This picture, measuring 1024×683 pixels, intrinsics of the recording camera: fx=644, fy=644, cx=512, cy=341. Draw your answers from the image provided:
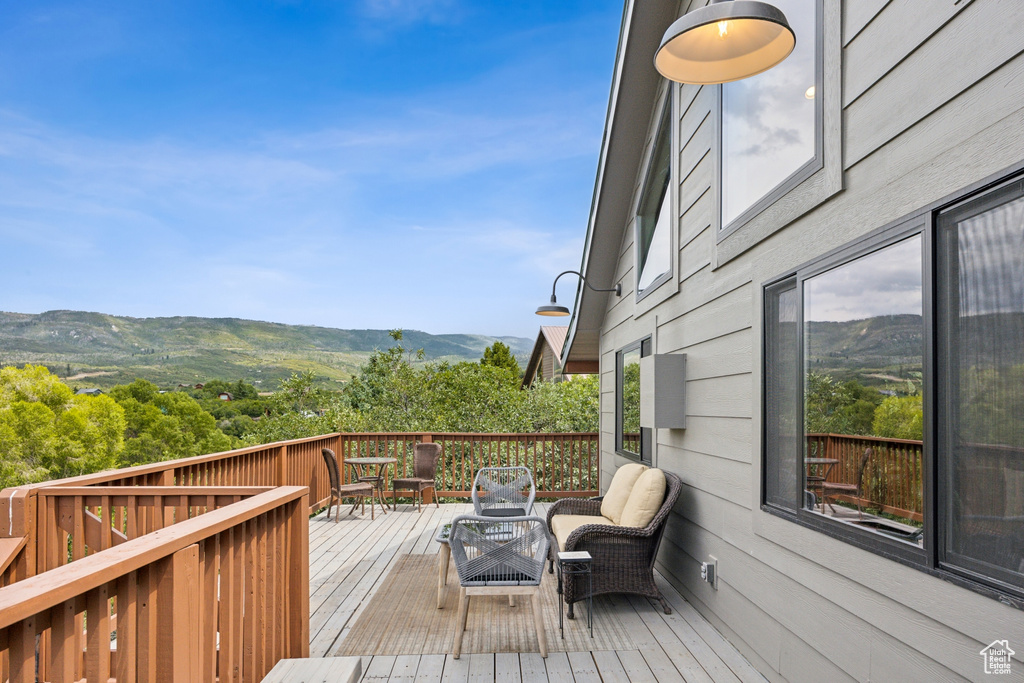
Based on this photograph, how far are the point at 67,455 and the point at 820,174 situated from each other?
3213 cm

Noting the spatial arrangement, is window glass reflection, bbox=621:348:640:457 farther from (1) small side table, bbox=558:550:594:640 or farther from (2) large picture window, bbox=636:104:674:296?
(1) small side table, bbox=558:550:594:640

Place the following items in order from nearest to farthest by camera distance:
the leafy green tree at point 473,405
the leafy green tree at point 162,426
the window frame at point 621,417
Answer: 1. the window frame at point 621,417
2. the leafy green tree at point 473,405
3. the leafy green tree at point 162,426

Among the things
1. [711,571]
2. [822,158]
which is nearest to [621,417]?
[711,571]

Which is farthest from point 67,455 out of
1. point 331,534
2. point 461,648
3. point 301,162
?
point 461,648

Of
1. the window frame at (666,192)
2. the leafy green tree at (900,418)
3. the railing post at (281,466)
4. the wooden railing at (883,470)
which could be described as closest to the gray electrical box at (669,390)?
the window frame at (666,192)

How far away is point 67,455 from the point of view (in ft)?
89.2

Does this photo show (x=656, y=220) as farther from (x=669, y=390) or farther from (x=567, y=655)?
(x=567, y=655)

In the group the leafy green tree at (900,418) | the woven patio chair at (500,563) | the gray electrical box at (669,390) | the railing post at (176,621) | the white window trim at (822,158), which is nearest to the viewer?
Answer: the railing post at (176,621)

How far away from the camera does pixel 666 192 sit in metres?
5.37

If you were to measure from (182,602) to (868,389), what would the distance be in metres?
2.37

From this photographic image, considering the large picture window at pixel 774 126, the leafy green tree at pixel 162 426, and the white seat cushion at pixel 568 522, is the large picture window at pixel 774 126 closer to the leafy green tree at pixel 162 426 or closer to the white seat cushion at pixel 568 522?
the white seat cushion at pixel 568 522

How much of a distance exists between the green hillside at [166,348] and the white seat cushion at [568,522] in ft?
86.8

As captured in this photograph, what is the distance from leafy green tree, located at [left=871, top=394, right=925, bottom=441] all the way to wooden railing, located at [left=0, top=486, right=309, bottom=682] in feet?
7.33

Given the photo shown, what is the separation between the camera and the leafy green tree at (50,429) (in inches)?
1025
